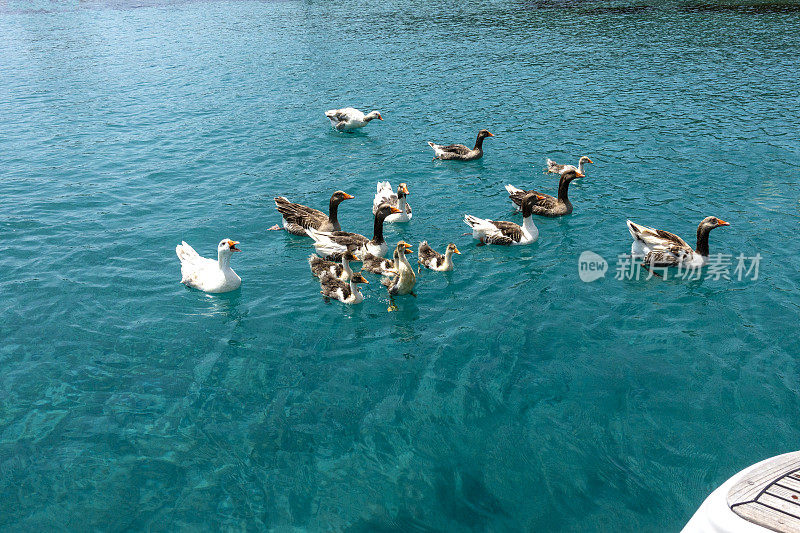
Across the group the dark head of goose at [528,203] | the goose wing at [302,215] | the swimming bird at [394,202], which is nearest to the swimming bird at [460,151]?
the swimming bird at [394,202]

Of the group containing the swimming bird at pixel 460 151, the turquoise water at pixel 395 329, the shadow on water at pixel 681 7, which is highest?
the shadow on water at pixel 681 7

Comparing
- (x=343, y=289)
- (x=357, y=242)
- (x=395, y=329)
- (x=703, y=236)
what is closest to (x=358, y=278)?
(x=343, y=289)

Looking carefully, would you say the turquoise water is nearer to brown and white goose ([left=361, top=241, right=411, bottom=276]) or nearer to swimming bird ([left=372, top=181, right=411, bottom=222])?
swimming bird ([left=372, top=181, right=411, bottom=222])

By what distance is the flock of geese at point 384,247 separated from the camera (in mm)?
15430

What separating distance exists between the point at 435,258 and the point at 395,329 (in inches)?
117

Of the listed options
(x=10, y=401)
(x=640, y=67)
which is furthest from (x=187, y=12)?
(x=10, y=401)

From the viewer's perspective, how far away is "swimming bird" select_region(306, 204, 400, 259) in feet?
57.0

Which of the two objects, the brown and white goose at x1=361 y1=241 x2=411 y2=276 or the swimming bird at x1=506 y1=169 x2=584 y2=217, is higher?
the swimming bird at x1=506 y1=169 x2=584 y2=217

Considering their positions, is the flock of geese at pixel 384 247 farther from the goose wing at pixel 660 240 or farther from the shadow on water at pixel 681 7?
the shadow on water at pixel 681 7

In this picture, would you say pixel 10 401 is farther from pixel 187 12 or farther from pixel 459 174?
pixel 187 12

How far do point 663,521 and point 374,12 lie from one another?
68382 mm

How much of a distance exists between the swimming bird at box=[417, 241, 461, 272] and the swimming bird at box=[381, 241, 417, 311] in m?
1.01

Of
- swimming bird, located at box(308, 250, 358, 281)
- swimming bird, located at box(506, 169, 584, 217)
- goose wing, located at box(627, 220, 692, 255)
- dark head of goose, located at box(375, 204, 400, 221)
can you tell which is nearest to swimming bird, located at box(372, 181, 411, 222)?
dark head of goose, located at box(375, 204, 400, 221)

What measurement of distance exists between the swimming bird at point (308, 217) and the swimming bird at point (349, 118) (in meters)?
10.5
